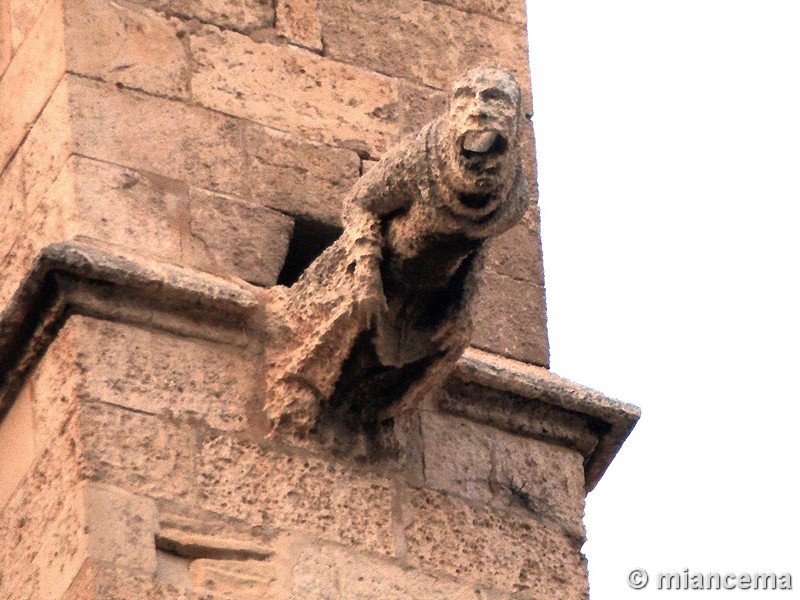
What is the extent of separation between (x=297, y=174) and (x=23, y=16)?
0.75m

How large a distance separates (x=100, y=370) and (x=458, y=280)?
0.75 m

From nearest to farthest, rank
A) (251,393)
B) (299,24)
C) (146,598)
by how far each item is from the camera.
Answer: (146,598), (251,393), (299,24)

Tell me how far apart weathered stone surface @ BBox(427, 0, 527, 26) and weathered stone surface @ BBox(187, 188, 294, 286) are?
889mm

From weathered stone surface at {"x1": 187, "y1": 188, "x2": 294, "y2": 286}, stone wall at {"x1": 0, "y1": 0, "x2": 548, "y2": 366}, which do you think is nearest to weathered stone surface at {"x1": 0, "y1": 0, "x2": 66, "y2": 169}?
stone wall at {"x1": 0, "y1": 0, "x2": 548, "y2": 366}

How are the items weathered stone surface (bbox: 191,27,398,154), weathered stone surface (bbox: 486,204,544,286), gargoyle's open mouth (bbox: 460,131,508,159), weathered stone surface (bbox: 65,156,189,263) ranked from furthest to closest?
weathered stone surface (bbox: 486,204,544,286)
weathered stone surface (bbox: 191,27,398,154)
weathered stone surface (bbox: 65,156,189,263)
gargoyle's open mouth (bbox: 460,131,508,159)

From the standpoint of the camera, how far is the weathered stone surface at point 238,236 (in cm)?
720

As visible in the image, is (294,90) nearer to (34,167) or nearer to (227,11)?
(227,11)

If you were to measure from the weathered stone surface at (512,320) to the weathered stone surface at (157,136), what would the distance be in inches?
24.4

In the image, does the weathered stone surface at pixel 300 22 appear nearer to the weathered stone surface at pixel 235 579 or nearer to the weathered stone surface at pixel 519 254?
the weathered stone surface at pixel 519 254

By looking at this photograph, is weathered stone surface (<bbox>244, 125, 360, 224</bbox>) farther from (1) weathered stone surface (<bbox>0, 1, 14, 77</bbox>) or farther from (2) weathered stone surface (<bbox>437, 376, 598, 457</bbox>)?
(1) weathered stone surface (<bbox>0, 1, 14, 77</bbox>)

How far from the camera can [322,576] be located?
267 inches

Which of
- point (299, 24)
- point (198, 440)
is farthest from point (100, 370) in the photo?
point (299, 24)

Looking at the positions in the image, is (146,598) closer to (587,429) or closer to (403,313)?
(403,313)

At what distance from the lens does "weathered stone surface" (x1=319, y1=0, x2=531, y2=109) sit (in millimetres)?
7699
